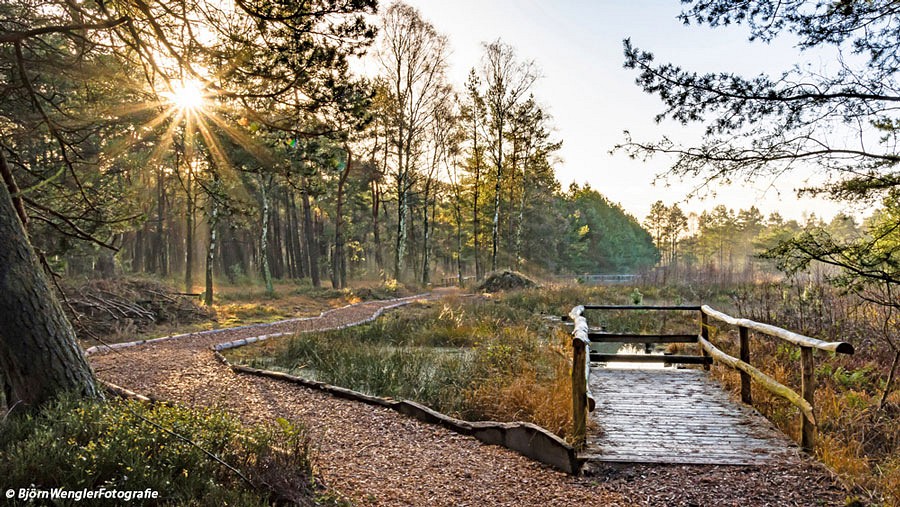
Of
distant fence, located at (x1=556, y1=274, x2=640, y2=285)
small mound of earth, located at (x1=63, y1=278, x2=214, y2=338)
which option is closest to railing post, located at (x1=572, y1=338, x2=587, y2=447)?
small mound of earth, located at (x1=63, y1=278, x2=214, y2=338)

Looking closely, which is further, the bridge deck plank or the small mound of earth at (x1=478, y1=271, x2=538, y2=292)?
the small mound of earth at (x1=478, y1=271, x2=538, y2=292)

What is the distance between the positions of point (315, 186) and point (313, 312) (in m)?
10.1

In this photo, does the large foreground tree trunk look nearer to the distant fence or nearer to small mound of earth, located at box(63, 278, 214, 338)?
small mound of earth, located at box(63, 278, 214, 338)

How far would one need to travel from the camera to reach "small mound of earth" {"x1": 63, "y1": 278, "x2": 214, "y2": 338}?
1057cm

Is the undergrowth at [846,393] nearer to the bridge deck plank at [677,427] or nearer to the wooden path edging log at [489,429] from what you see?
the bridge deck plank at [677,427]

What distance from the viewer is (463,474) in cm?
401

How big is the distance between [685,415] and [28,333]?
612 cm

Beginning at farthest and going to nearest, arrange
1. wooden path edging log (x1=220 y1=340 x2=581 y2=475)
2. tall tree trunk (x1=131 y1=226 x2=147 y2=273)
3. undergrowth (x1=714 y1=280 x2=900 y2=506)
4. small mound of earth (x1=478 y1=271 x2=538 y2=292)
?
tall tree trunk (x1=131 y1=226 x2=147 y2=273) → small mound of earth (x1=478 y1=271 x2=538 y2=292) → wooden path edging log (x1=220 y1=340 x2=581 y2=475) → undergrowth (x1=714 y1=280 x2=900 y2=506)

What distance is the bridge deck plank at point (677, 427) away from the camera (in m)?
4.29

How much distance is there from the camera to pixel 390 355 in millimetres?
8234

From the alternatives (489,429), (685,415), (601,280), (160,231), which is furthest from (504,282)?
(601,280)

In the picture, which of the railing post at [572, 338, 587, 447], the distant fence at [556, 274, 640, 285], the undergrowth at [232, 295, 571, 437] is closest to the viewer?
the railing post at [572, 338, 587, 447]

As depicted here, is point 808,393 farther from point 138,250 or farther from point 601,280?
point 601,280

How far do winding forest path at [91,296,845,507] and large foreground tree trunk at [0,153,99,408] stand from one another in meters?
1.81
